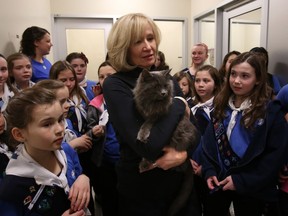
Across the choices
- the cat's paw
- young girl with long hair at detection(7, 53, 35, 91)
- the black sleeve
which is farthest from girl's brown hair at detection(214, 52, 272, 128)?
young girl with long hair at detection(7, 53, 35, 91)

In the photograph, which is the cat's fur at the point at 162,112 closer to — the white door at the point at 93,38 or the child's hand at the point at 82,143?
the child's hand at the point at 82,143

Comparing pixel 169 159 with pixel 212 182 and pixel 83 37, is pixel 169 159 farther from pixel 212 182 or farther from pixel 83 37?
pixel 83 37

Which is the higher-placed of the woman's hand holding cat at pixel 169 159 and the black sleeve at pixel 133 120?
the black sleeve at pixel 133 120

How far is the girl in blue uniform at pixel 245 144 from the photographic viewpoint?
156cm

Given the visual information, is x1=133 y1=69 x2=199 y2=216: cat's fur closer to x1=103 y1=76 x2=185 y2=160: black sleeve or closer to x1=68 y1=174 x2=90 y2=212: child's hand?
x1=103 y1=76 x2=185 y2=160: black sleeve

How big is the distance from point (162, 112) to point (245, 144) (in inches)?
30.1

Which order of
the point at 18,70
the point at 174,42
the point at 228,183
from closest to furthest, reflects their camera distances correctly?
1. the point at 228,183
2. the point at 18,70
3. the point at 174,42

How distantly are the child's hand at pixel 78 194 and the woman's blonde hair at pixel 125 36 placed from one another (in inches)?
23.8

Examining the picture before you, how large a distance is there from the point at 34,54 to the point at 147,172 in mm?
2448

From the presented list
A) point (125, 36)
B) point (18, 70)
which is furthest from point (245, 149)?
point (18, 70)

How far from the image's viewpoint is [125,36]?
1.22 metres

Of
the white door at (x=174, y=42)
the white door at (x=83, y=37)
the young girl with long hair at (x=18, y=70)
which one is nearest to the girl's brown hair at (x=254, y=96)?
the young girl with long hair at (x=18, y=70)

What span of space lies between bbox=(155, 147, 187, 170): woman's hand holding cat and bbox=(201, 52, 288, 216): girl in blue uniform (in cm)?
62

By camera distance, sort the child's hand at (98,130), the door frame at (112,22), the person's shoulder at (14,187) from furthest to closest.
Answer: the door frame at (112,22) → the child's hand at (98,130) → the person's shoulder at (14,187)
